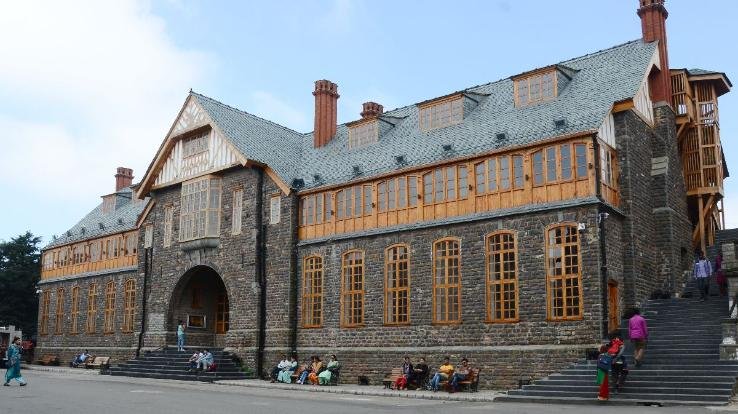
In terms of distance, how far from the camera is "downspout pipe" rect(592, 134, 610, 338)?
21.3m

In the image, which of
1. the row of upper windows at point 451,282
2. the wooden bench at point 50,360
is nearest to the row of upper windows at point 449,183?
the row of upper windows at point 451,282

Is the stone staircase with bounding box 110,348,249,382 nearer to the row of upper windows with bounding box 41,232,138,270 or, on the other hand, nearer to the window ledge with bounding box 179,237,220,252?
the window ledge with bounding box 179,237,220,252

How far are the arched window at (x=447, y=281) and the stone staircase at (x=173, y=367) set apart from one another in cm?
900

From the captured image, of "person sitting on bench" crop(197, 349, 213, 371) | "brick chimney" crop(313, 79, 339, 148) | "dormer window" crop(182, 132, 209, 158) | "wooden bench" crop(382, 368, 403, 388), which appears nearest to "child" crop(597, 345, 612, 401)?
"wooden bench" crop(382, 368, 403, 388)

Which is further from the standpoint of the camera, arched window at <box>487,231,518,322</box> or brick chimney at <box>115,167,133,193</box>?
brick chimney at <box>115,167,133,193</box>

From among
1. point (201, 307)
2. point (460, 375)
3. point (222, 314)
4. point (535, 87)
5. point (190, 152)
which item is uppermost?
point (535, 87)

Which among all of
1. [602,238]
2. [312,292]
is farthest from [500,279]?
[312,292]

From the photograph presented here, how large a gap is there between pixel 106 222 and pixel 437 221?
26.7 meters

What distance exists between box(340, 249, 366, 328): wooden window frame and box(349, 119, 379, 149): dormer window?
5588 mm

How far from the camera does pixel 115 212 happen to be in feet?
152

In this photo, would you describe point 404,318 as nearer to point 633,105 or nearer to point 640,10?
point 633,105

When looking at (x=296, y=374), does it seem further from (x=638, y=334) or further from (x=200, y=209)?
(x=638, y=334)

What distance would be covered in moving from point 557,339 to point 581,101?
7.76 m

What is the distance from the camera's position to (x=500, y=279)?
77.1ft
